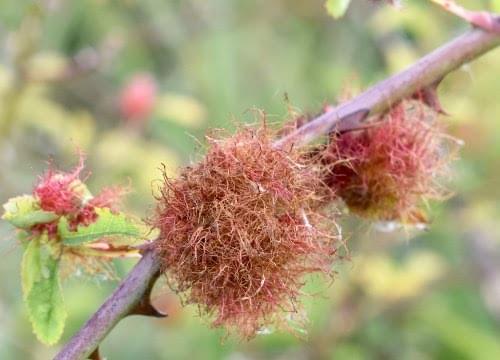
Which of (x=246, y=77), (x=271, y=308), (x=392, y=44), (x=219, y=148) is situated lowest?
(x=271, y=308)

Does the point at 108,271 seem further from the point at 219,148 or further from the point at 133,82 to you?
the point at 133,82

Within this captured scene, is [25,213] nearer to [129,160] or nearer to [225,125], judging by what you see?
[225,125]

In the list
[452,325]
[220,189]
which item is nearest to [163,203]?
[220,189]

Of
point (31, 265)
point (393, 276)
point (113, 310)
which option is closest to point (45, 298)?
point (31, 265)

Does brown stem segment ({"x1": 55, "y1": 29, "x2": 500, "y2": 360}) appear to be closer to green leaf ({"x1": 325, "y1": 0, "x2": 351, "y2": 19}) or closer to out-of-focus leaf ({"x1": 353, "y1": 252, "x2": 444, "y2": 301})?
green leaf ({"x1": 325, "y1": 0, "x2": 351, "y2": 19})

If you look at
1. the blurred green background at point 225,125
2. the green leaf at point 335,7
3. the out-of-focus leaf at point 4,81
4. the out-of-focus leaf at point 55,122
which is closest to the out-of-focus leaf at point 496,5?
the green leaf at point 335,7
